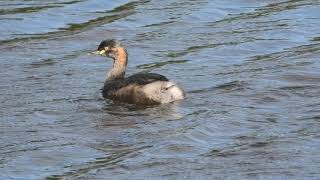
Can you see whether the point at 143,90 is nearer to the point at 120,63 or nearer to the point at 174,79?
the point at 120,63

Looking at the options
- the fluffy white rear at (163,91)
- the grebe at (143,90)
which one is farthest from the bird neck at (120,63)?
the fluffy white rear at (163,91)

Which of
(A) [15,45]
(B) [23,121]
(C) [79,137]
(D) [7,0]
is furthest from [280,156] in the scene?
(D) [7,0]

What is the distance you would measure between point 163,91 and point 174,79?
1389 millimetres

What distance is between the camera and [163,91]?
13.3m

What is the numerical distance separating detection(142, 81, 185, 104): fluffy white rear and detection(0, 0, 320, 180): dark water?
0.51ft

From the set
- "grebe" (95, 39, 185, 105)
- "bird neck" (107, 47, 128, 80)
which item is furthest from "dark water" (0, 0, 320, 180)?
"bird neck" (107, 47, 128, 80)

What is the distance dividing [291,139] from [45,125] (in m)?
2.51

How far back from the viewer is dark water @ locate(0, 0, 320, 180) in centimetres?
1087

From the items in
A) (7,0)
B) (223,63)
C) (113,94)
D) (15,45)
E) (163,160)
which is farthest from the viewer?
(7,0)

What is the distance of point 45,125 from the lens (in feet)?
40.5

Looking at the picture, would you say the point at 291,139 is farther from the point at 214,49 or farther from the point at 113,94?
the point at 214,49

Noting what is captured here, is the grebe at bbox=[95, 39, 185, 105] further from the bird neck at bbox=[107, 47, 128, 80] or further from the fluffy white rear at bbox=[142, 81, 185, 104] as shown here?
the bird neck at bbox=[107, 47, 128, 80]

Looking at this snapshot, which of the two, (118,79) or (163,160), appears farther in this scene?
(118,79)

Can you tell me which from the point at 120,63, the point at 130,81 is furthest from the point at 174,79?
the point at 130,81
